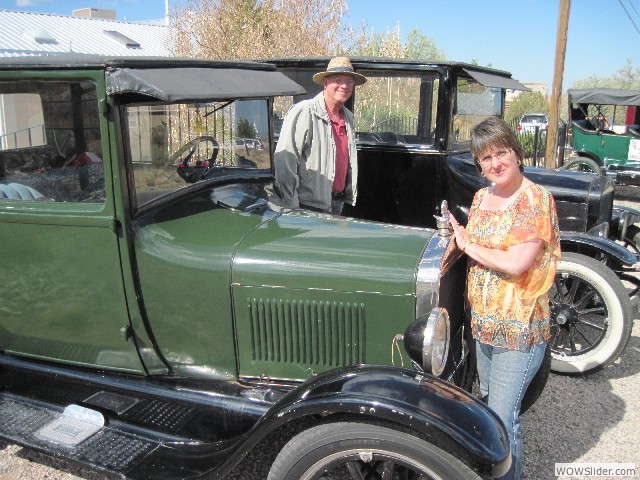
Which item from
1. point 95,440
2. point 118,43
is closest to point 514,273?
point 95,440

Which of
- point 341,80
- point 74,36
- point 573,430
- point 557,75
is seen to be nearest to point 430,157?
point 341,80

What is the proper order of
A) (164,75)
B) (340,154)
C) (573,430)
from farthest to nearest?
(340,154), (573,430), (164,75)

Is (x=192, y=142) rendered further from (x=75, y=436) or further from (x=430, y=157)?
(x=430, y=157)

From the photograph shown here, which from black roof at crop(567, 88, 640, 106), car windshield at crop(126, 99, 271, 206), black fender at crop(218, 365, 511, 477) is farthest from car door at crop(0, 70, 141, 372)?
black roof at crop(567, 88, 640, 106)

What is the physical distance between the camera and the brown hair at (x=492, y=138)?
2.15 meters

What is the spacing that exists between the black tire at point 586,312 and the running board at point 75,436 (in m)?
2.68

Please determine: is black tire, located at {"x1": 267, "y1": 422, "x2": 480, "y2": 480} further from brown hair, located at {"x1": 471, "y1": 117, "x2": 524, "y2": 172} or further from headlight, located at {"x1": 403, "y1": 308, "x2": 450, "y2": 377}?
brown hair, located at {"x1": 471, "y1": 117, "x2": 524, "y2": 172}

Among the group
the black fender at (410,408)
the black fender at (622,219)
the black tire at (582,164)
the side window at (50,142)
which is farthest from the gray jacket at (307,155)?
the black tire at (582,164)

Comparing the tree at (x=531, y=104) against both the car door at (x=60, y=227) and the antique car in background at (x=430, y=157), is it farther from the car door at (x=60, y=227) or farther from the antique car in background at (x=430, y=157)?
the car door at (x=60, y=227)

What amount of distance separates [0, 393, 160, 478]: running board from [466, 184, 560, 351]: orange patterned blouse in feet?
4.79

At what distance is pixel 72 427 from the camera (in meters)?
2.60

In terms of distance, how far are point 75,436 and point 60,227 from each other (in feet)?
2.90

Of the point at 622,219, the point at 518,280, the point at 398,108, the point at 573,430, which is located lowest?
the point at 573,430

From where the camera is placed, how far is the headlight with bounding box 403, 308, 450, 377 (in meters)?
2.10
